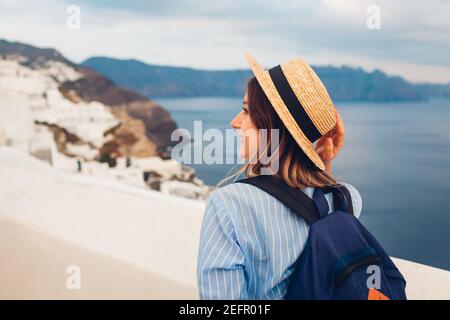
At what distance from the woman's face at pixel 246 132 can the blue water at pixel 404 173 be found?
7.94m

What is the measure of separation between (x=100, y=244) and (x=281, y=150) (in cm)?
88

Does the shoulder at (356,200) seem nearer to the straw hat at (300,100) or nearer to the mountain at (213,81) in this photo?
the straw hat at (300,100)

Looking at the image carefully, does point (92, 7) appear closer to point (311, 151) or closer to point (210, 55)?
point (210, 55)

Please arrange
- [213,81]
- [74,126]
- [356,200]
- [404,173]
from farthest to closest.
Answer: [213,81] → [74,126] → [404,173] → [356,200]

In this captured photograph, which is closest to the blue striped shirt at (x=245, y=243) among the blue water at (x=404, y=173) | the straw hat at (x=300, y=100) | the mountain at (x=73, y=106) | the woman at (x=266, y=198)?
the woman at (x=266, y=198)

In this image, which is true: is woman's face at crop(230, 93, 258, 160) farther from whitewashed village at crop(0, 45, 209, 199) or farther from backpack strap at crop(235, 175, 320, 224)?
whitewashed village at crop(0, 45, 209, 199)

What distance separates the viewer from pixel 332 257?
2.10 feet

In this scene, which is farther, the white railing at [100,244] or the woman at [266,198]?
the white railing at [100,244]

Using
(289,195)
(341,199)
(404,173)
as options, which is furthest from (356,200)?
(404,173)

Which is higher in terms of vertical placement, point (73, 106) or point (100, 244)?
point (100, 244)

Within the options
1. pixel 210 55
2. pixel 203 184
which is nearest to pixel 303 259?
pixel 203 184

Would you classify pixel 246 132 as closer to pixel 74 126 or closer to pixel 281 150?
pixel 281 150

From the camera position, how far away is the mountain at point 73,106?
2997 centimetres

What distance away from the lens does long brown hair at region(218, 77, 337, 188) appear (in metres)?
0.70
